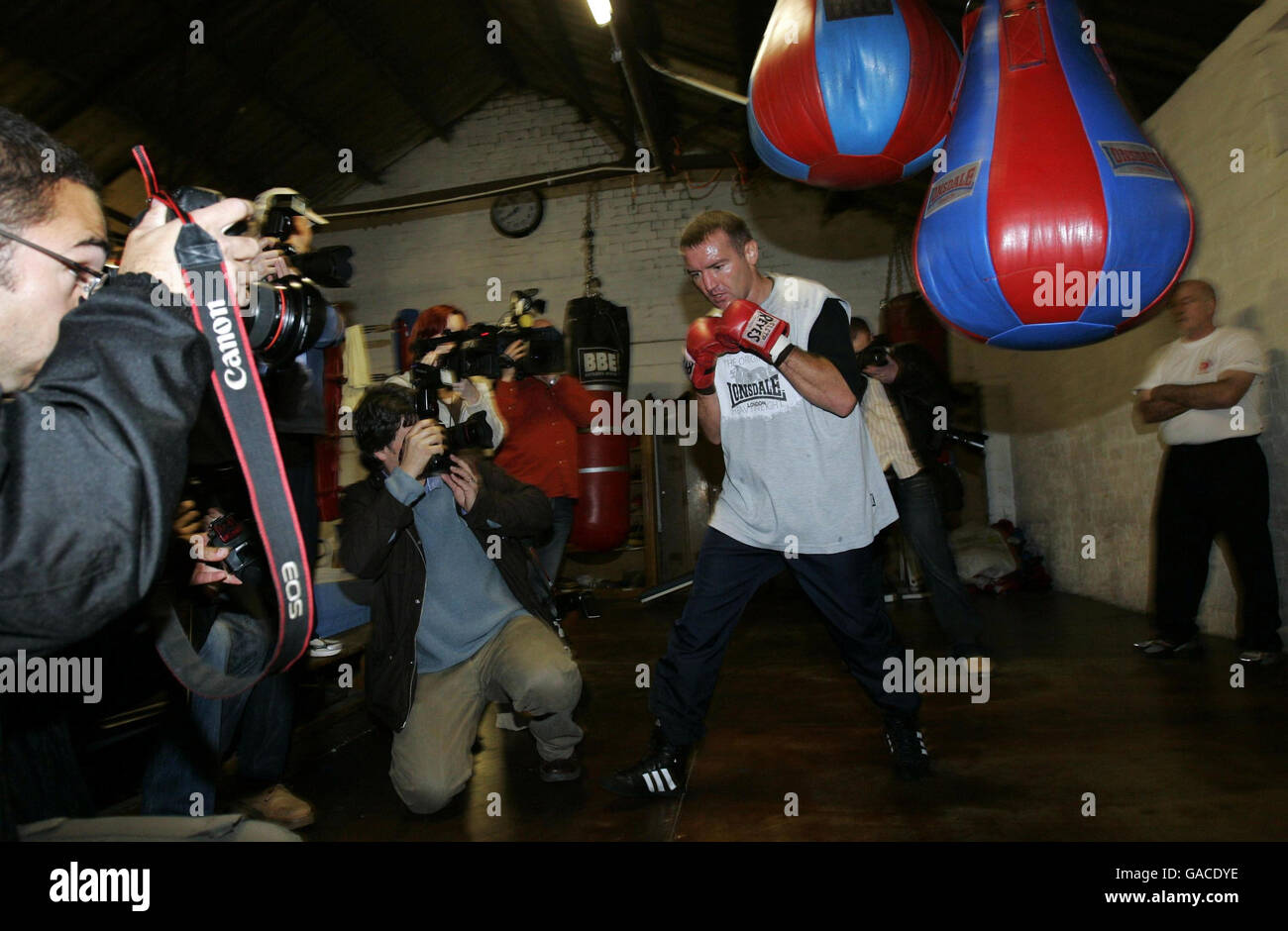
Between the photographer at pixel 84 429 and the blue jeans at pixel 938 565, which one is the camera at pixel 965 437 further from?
the photographer at pixel 84 429

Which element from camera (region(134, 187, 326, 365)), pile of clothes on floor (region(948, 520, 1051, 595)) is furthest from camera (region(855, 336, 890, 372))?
pile of clothes on floor (region(948, 520, 1051, 595))

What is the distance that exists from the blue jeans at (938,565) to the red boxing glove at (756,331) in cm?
173

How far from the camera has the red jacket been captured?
13.8 feet

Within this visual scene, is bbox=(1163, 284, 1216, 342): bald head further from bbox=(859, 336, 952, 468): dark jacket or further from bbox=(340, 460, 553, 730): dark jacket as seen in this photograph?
bbox=(340, 460, 553, 730): dark jacket

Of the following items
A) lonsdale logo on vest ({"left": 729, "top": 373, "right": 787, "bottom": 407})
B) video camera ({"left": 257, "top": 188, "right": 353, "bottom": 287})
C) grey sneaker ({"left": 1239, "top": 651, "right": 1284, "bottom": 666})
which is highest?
video camera ({"left": 257, "top": 188, "right": 353, "bottom": 287})

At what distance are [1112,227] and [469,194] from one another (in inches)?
283

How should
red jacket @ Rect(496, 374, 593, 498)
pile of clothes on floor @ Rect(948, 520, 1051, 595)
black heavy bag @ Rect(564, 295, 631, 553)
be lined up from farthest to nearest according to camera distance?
pile of clothes on floor @ Rect(948, 520, 1051, 595), black heavy bag @ Rect(564, 295, 631, 553), red jacket @ Rect(496, 374, 593, 498)

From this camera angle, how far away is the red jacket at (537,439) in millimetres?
4191

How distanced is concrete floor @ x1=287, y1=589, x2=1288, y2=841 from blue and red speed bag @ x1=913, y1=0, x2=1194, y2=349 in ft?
4.13

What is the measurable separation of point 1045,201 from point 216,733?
246 cm

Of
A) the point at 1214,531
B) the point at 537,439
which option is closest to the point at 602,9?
the point at 537,439

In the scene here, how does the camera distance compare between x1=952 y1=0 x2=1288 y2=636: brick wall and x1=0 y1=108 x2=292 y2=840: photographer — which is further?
x1=952 y1=0 x2=1288 y2=636: brick wall

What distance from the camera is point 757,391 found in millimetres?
2293

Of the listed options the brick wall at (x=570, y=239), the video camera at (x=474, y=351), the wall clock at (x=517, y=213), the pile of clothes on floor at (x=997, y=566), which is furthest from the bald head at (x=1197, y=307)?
the wall clock at (x=517, y=213)
